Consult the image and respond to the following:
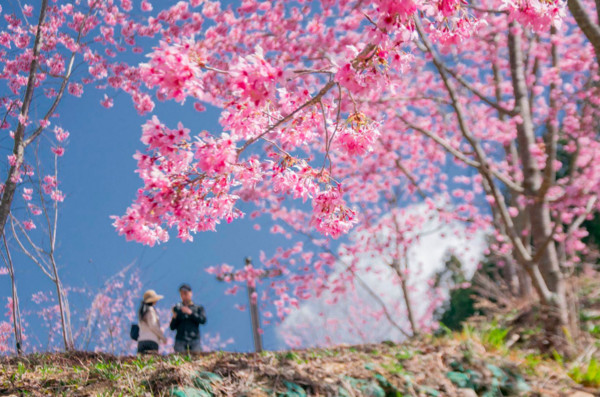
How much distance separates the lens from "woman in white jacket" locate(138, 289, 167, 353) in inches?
208

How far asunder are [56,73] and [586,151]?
9.39 meters

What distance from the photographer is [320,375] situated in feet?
9.61

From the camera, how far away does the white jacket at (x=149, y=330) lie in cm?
530

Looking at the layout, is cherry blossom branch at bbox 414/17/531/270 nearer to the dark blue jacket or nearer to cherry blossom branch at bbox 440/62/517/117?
cherry blossom branch at bbox 440/62/517/117

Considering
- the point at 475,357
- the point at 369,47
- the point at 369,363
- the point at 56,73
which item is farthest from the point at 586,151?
the point at 56,73

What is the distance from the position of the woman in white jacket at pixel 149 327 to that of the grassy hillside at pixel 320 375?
101 centimetres

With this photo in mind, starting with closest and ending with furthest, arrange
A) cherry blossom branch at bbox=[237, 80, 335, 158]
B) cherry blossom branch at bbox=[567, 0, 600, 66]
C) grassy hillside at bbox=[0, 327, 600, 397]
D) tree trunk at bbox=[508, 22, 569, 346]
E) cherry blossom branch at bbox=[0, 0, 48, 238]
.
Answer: cherry blossom branch at bbox=[237, 80, 335, 158]
grassy hillside at bbox=[0, 327, 600, 397]
cherry blossom branch at bbox=[567, 0, 600, 66]
cherry blossom branch at bbox=[0, 0, 48, 238]
tree trunk at bbox=[508, 22, 569, 346]

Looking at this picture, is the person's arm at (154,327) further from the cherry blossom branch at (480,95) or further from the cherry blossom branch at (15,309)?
the cherry blossom branch at (480,95)

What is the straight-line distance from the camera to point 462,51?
9508 mm

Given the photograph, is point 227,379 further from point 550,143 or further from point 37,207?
point 550,143

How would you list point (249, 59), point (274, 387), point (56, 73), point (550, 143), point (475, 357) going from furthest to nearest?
point (550, 143) < point (56, 73) < point (475, 357) < point (274, 387) < point (249, 59)

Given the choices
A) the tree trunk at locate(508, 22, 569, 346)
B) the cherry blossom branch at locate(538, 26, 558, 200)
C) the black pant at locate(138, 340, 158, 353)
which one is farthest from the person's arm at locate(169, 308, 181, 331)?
the cherry blossom branch at locate(538, 26, 558, 200)

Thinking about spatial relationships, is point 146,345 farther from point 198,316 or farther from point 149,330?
point 198,316

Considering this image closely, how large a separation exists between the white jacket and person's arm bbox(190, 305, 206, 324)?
394mm
